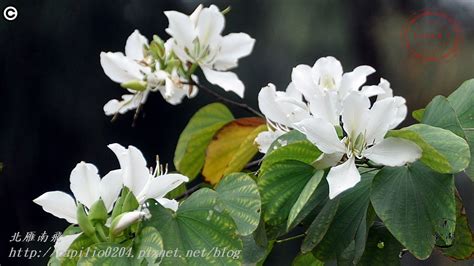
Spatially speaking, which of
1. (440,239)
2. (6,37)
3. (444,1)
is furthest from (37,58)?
(440,239)

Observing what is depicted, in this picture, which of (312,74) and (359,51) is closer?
(312,74)

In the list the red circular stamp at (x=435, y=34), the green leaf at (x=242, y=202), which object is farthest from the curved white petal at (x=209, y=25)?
the red circular stamp at (x=435, y=34)

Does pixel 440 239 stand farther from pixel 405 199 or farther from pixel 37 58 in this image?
pixel 37 58

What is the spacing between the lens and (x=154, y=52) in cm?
62

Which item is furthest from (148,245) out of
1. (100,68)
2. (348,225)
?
(100,68)

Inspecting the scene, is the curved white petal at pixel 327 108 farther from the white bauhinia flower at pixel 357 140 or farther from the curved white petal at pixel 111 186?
the curved white petal at pixel 111 186

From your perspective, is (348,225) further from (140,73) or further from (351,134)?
(140,73)

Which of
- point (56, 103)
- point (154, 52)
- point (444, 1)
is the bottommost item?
point (56, 103)

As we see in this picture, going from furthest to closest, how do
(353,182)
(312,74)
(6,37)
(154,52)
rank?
(6,37)
(154,52)
(312,74)
(353,182)

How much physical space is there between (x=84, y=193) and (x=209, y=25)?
0.28 meters

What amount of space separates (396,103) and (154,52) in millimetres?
281

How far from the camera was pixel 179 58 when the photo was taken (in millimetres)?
635

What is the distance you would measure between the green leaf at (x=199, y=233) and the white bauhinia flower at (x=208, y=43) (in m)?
0.27

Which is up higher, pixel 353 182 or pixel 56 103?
pixel 353 182
